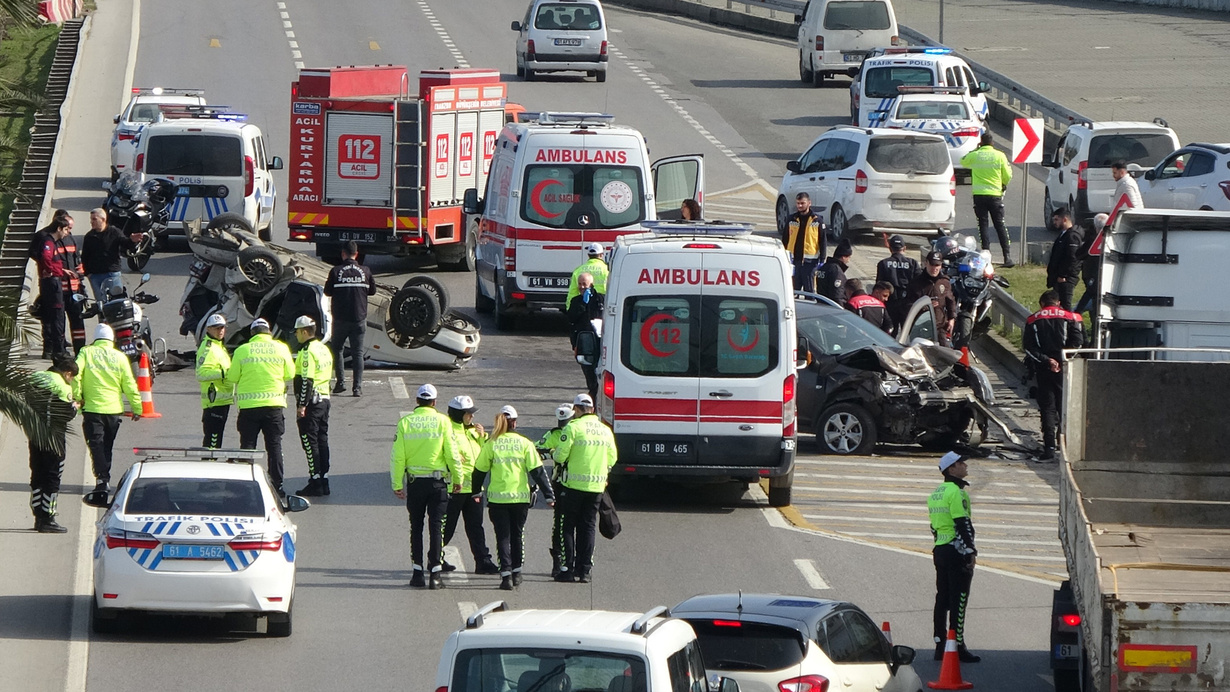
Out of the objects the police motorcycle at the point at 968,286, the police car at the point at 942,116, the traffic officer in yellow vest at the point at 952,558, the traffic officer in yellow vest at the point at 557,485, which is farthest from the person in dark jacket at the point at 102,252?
the police car at the point at 942,116

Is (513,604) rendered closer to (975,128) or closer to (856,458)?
(856,458)

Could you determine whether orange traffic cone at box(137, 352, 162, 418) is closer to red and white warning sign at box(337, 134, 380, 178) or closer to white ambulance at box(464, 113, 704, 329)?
white ambulance at box(464, 113, 704, 329)

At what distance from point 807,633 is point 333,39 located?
4124 centimetres

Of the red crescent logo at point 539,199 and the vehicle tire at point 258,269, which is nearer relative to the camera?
the vehicle tire at point 258,269

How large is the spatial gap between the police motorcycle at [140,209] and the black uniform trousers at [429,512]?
438 inches

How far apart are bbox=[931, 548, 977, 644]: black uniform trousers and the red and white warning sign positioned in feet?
48.4

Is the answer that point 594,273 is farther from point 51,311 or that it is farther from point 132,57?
point 132,57

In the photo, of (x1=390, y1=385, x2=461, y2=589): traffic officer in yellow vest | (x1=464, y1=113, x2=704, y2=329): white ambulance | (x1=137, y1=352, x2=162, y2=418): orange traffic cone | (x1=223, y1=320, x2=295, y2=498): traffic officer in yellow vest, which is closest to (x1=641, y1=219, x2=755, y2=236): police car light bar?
(x1=223, y1=320, x2=295, y2=498): traffic officer in yellow vest

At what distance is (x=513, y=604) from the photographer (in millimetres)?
14156

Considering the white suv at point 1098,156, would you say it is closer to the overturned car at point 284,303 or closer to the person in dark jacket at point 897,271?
the person in dark jacket at point 897,271

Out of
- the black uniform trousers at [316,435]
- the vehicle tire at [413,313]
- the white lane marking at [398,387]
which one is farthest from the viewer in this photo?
the vehicle tire at [413,313]

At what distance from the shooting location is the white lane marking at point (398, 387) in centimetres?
2153

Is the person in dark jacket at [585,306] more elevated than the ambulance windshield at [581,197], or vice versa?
the ambulance windshield at [581,197]

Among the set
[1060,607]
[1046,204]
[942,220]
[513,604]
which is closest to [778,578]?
[513,604]
